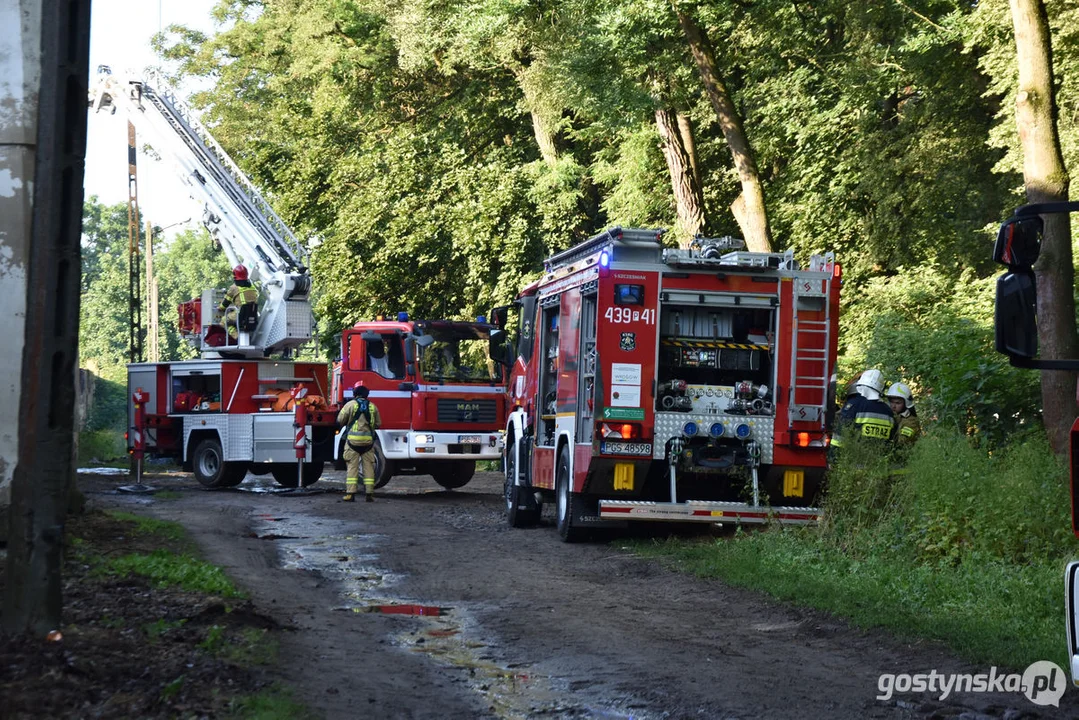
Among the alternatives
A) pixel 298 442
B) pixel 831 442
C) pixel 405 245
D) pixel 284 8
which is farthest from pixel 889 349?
pixel 284 8

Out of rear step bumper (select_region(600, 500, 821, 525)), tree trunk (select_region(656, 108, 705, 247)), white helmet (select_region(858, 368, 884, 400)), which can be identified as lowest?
rear step bumper (select_region(600, 500, 821, 525))

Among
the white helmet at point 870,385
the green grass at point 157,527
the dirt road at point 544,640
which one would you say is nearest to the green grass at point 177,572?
the dirt road at point 544,640

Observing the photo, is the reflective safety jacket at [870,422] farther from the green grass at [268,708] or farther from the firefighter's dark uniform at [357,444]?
the firefighter's dark uniform at [357,444]

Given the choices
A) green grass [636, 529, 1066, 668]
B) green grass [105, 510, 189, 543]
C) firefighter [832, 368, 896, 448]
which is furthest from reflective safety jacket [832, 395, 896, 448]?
green grass [105, 510, 189, 543]

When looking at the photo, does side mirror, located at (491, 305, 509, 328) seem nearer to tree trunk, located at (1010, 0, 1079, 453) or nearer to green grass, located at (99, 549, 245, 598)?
tree trunk, located at (1010, 0, 1079, 453)

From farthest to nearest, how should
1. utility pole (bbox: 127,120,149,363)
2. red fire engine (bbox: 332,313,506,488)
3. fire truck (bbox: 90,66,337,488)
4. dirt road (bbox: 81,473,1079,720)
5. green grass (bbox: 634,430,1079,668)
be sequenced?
utility pole (bbox: 127,120,149,363), fire truck (bbox: 90,66,337,488), red fire engine (bbox: 332,313,506,488), green grass (bbox: 634,430,1079,668), dirt road (bbox: 81,473,1079,720)

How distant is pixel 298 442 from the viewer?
74.2 feet

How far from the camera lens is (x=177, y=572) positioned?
10.4m

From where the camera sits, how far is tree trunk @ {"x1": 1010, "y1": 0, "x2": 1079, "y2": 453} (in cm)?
1303

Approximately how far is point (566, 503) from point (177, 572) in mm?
4883

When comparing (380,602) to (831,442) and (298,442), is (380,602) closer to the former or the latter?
(831,442)

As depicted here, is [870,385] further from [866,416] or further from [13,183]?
[13,183]

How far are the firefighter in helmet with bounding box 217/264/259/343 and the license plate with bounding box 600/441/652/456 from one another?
1184 centimetres

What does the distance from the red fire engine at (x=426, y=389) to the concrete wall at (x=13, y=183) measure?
33.8ft
